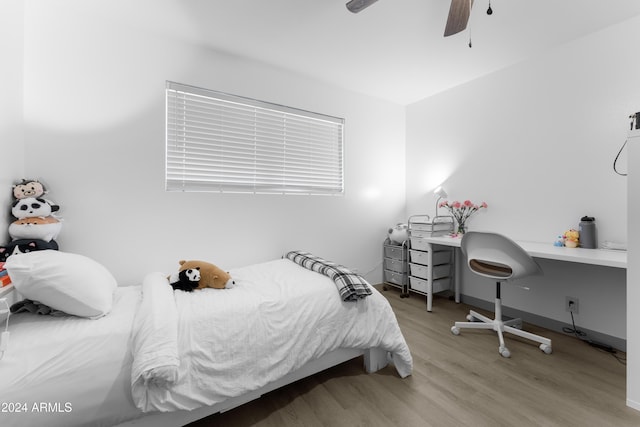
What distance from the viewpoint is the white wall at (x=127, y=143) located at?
190 cm

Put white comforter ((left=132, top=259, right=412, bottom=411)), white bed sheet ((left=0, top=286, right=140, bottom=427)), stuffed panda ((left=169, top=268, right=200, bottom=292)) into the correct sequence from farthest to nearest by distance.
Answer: stuffed panda ((left=169, top=268, right=200, bottom=292))
white comforter ((left=132, top=259, right=412, bottom=411))
white bed sheet ((left=0, top=286, right=140, bottom=427))

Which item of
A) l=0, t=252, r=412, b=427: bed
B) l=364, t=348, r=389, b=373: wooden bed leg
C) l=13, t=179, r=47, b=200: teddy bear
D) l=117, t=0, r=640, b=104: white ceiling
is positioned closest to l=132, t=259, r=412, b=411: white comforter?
l=0, t=252, r=412, b=427: bed

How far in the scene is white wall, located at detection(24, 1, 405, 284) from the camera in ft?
6.25

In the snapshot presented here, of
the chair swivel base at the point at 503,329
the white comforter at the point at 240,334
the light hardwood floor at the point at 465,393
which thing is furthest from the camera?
the chair swivel base at the point at 503,329

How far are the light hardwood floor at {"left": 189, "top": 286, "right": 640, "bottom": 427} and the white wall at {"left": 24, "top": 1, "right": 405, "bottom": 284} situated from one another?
1.36 metres

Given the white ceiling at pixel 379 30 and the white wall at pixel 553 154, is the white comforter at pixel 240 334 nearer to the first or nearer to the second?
the white wall at pixel 553 154

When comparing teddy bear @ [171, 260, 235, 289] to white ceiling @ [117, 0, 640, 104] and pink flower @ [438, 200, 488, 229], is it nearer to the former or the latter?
white ceiling @ [117, 0, 640, 104]

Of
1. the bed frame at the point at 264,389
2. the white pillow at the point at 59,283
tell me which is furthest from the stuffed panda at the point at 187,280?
the bed frame at the point at 264,389

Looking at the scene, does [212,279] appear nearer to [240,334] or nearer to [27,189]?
[240,334]

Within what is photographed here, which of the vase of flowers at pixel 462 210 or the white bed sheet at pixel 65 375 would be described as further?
the vase of flowers at pixel 462 210

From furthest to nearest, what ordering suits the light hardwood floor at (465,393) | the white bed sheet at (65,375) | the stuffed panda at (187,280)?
the stuffed panda at (187,280)
the light hardwood floor at (465,393)
the white bed sheet at (65,375)

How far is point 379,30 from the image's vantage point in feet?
7.13

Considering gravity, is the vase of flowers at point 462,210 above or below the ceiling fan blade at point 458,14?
below

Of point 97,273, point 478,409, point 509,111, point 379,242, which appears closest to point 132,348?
point 97,273
